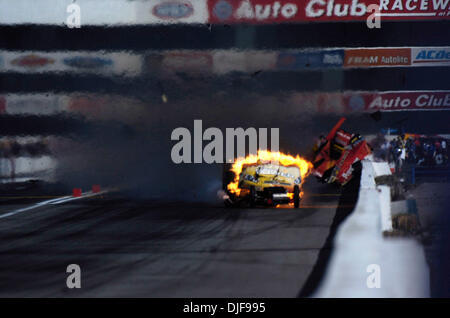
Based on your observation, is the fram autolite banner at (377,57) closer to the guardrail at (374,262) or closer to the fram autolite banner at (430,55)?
the fram autolite banner at (430,55)

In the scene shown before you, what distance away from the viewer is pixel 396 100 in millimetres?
38688

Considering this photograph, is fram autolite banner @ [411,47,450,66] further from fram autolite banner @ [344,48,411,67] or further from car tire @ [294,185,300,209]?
car tire @ [294,185,300,209]

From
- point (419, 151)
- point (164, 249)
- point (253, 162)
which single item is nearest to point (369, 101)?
point (419, 151)

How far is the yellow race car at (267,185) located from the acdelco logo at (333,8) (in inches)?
876

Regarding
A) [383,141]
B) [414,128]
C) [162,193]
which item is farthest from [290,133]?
[162,193]

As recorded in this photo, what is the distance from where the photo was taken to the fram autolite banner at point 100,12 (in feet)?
101

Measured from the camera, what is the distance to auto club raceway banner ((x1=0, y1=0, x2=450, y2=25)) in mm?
31139

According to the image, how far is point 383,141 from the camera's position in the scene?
3594cm

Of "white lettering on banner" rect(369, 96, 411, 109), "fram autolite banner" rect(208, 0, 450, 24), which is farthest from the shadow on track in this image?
"white lettering on banner" rect(369, 96, 411, 109)

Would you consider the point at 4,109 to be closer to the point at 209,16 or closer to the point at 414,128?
the point at 209,16

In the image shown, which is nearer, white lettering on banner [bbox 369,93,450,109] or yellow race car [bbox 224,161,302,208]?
yellow race car [bbox 224,161,302,208]

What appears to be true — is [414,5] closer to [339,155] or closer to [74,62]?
[74,62]

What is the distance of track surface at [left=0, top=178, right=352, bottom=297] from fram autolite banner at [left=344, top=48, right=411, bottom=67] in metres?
21.2

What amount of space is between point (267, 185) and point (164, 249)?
5.58 meters
